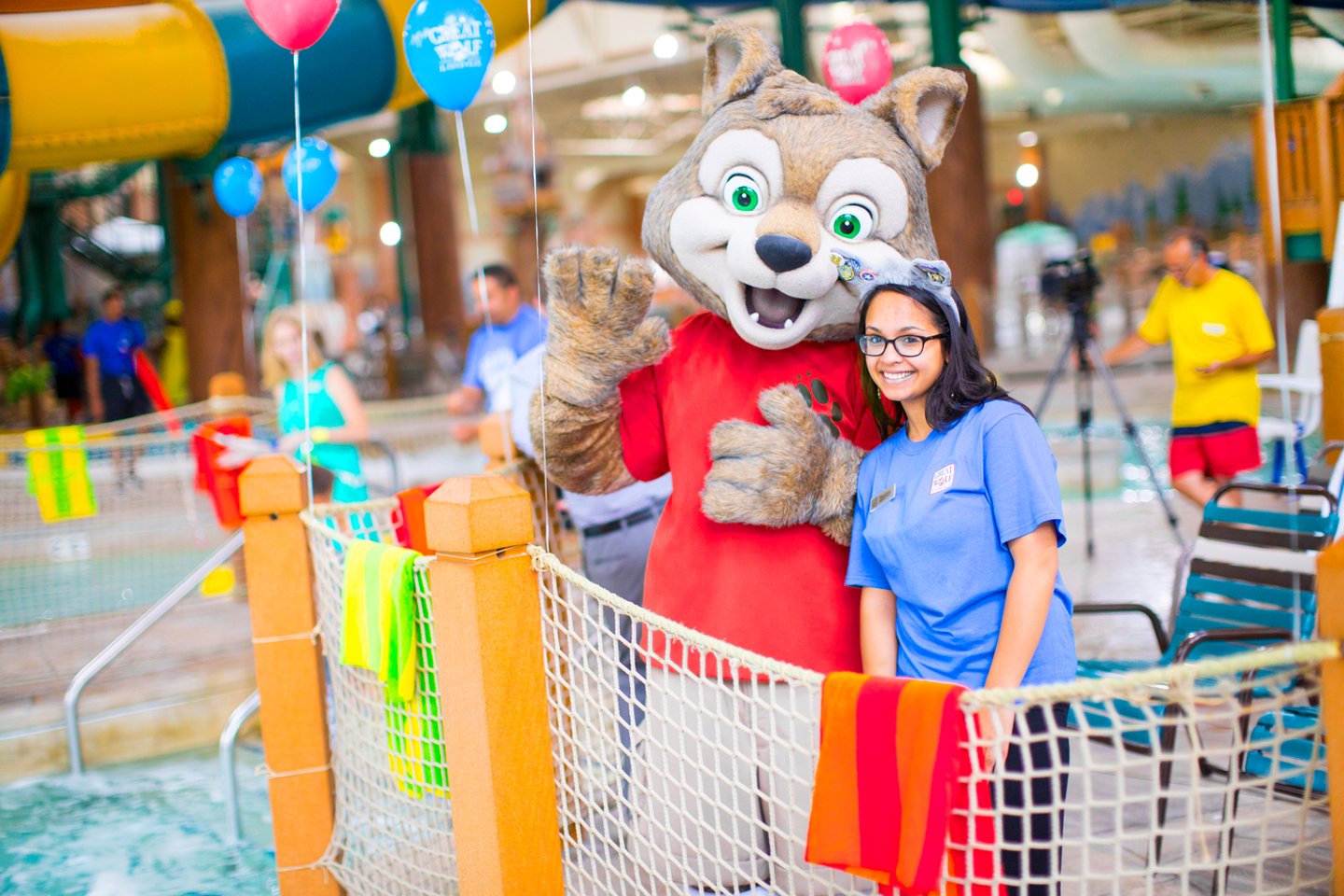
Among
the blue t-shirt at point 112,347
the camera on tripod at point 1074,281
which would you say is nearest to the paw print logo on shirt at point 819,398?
the camera on tripod at point 1074,281

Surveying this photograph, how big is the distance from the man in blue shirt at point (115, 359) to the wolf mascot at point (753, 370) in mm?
8975

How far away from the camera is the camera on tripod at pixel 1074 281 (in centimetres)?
570

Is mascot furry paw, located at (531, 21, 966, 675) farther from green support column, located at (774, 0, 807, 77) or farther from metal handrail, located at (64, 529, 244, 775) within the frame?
green support column, located at (774, 0, 807, 77)

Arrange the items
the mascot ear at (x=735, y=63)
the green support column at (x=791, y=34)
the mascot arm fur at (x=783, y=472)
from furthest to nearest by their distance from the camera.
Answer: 1. the green support column at (x=791, y=34)
2. the mascot ear at (x=735, y=63)
3. the mascot arm fur at (x=783, y=472)

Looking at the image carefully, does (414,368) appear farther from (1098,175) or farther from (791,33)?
(1098,175)

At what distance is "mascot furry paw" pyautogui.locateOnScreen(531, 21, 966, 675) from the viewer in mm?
2271

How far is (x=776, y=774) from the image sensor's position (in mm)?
2213

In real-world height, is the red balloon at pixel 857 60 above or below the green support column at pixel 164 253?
below

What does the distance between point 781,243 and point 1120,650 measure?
9.20 feet

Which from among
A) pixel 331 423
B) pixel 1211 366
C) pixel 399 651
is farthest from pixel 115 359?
pixel 399 651

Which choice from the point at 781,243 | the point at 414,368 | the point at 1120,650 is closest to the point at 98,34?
the point at 781,243

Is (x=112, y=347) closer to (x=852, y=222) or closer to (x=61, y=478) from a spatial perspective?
(x=61, y=478)

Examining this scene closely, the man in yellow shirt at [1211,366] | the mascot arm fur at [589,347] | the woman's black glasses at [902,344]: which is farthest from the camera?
the man in yellow shirt at [1211,366]

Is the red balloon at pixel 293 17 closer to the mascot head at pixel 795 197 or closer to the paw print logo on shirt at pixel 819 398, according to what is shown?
the mascot head at pixel 795 197
